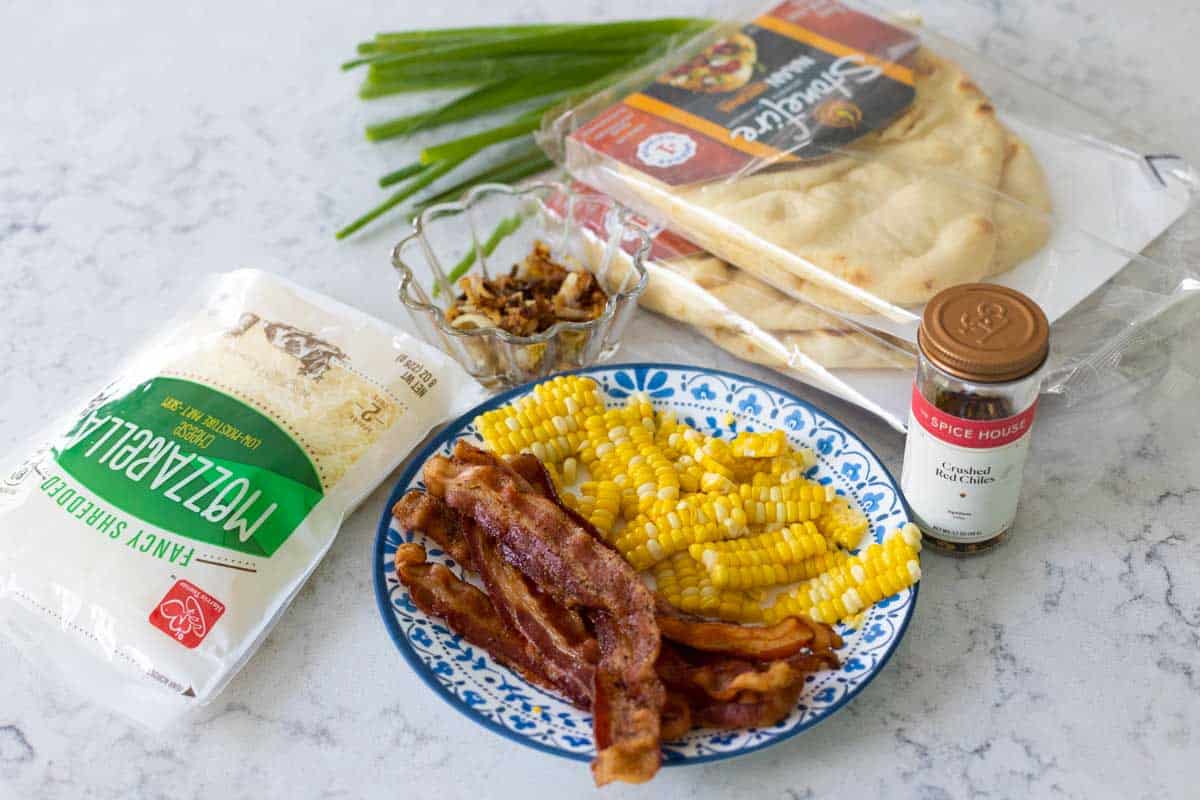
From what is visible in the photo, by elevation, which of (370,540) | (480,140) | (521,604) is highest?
(480,140)

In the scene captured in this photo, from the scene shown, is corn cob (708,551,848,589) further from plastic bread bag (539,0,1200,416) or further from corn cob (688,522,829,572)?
plastic bread bag (539,0,1200,416)

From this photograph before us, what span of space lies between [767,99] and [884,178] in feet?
1.02

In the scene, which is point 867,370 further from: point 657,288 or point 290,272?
point 290,272

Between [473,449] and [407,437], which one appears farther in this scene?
[407,437]

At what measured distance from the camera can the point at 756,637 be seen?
5.55ft

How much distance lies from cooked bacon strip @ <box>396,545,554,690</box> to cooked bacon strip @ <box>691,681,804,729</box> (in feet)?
0.75

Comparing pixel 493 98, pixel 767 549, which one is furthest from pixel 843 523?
pixel 493 98

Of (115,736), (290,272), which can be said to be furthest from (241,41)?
(115,736)

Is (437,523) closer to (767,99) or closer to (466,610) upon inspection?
(466,610)

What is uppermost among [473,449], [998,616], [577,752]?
[473,449]

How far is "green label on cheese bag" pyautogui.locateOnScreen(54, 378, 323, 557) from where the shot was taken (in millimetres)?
1929

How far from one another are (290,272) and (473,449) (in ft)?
2.73

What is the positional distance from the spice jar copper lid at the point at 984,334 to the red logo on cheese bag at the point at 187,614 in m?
1.08

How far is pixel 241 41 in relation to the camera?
3.14m
